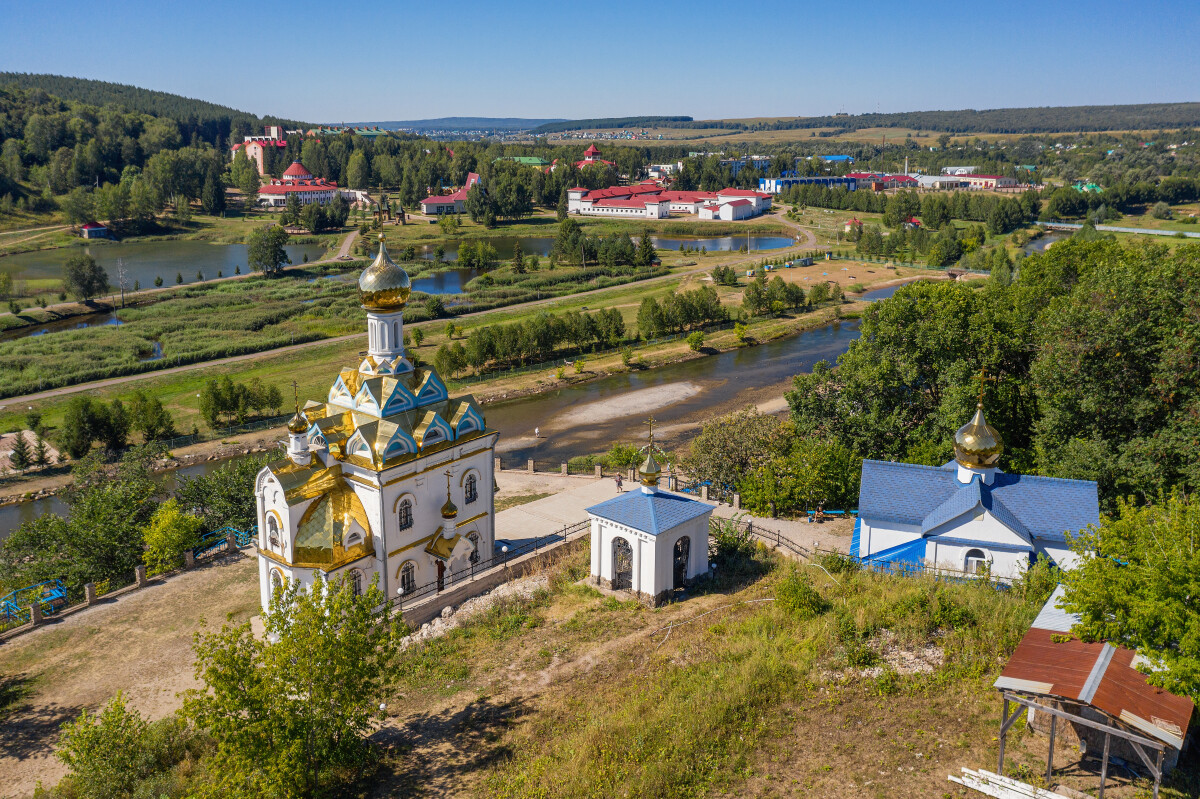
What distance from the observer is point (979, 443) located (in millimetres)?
19109

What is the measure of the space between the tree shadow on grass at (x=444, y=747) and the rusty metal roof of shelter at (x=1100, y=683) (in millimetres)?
8029

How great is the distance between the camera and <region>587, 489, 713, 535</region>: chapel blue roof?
18.8 m

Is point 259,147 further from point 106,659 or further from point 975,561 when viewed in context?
point 975,561

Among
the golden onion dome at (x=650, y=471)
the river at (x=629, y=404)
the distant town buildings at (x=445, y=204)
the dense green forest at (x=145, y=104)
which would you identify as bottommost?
the river at (x=629, y=404)

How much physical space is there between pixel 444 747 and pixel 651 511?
7.19 m

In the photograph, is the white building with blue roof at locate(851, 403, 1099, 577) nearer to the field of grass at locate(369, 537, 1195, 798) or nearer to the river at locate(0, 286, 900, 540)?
the field of grass at locate(369, 537, 1195, 798)

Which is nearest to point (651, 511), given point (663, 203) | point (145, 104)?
point (663, 203)

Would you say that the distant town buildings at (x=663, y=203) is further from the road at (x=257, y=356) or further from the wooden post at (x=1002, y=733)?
the wooden post at (x=1002, y=733)

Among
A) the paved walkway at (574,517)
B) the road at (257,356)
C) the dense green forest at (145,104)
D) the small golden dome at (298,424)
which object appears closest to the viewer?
the small golden dome at (298,424)

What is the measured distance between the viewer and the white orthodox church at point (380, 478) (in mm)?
18578

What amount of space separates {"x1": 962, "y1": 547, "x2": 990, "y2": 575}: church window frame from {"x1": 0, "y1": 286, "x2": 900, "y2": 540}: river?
62.5 feet

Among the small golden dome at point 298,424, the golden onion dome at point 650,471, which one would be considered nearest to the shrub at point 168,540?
the small golden dome at point 298,424

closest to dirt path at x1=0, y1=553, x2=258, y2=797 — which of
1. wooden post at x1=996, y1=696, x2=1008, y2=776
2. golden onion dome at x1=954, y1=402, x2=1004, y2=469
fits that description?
wooden post at x1=996, y1=696, x2=1008, y2=776

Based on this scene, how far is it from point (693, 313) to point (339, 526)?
4058cm
